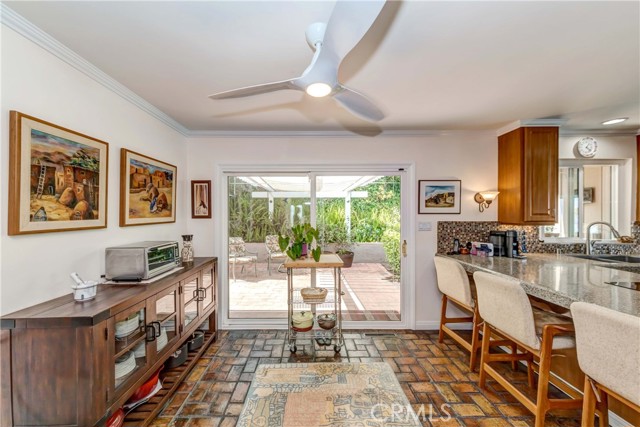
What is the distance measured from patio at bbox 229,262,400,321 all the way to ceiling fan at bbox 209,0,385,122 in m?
2.32

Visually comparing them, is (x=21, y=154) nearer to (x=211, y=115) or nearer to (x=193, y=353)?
(x=211, y=115)

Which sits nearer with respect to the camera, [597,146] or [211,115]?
[211,115]

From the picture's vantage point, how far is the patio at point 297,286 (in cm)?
356

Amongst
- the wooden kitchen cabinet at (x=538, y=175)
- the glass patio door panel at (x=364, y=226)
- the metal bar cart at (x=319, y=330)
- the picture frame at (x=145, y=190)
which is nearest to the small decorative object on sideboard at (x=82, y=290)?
the picture frame at (x=145, y=190)

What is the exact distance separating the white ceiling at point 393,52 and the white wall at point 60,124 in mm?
171

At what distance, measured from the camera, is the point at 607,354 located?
132 cm

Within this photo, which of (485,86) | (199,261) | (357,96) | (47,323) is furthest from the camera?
(199,261)

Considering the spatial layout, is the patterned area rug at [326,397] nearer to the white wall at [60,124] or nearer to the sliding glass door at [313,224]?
the sliding glass door at [313,224]

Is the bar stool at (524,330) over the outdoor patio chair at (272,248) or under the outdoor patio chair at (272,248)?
under

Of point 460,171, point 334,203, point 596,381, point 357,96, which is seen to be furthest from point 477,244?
point 357,96

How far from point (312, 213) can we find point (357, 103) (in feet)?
6.24

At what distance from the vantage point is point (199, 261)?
116 inches

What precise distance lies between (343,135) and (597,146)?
293 cm

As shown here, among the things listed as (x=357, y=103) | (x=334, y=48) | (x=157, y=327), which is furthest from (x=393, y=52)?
(x=157, y=327)
